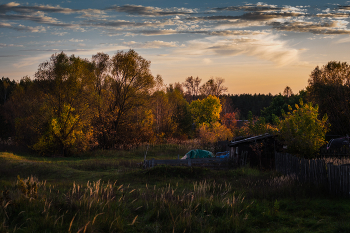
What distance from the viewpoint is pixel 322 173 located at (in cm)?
1087

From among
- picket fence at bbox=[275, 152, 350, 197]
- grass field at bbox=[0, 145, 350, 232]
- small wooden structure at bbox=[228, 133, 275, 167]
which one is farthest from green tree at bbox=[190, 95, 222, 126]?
grass field at bbox=[0, 145, 350, 232]

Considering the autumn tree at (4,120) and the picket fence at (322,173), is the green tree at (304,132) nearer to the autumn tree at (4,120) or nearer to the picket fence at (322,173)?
the picket fence at (322,173)

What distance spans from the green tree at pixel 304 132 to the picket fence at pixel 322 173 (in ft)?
7.12

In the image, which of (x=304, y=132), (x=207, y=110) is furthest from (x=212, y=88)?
(x=304, y=132)

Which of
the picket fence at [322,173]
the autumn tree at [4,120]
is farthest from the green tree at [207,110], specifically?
the picket fence at [322,173]

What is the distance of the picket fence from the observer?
32.3 feet

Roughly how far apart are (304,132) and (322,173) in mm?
4965

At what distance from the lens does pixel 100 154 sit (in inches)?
1218

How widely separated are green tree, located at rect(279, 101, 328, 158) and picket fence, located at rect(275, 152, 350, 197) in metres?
2.17

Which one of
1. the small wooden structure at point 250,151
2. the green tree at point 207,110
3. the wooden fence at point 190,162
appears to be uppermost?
the green tree at point 207,110

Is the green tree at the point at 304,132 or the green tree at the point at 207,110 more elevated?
the green tree at the point at 207,110

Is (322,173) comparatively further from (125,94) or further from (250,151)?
(125,94)

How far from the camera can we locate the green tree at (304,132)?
602 inches

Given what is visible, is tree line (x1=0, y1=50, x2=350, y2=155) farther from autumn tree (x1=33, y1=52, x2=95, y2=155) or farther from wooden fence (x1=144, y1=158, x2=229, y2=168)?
wooden fence (x1=144, y1=158, x2=229, y2=168)
